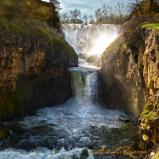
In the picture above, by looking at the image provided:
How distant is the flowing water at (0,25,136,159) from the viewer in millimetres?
22141

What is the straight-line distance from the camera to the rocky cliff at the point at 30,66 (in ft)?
94.3

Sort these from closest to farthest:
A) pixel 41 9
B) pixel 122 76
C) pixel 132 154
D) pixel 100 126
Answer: pixel 132 154, pixel 100 126, pixel 122 76, pixel 41 9

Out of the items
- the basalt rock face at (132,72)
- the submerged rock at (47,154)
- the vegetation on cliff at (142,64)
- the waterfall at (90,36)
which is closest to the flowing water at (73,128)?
the submerged rock at (47,154)

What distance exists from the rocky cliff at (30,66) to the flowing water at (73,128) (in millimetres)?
1035

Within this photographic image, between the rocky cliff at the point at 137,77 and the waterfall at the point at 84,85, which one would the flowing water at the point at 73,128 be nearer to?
the waterfall at the point at 84,85

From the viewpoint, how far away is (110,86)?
113 feet

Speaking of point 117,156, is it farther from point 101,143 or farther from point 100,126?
point 100,126

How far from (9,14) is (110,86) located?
999 cm

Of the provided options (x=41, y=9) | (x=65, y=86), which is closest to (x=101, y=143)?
(x=65, y=86)

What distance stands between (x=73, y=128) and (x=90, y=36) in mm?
31189

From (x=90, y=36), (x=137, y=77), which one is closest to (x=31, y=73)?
(x=137, y=77)

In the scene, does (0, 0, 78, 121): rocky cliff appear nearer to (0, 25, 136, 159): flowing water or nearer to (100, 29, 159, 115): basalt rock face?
(0, 25, 136, 159): flowing water

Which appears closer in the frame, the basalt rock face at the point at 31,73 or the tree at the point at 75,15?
the basalt rock face at the point at 31,73

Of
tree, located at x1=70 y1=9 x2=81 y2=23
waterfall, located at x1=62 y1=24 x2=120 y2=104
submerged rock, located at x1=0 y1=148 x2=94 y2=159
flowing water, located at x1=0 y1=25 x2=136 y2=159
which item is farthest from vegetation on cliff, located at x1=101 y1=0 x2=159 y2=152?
tree, located at x1=70 y1=9 x2=81 y2=23
